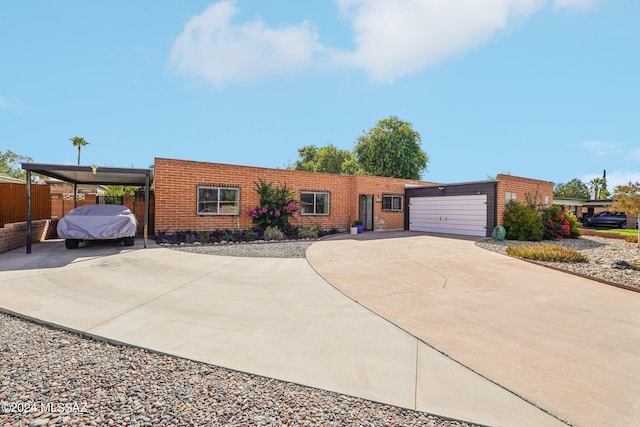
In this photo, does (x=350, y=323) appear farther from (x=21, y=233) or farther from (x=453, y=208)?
(x=453, y=208)

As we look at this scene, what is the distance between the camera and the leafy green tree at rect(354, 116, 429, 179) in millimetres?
27547

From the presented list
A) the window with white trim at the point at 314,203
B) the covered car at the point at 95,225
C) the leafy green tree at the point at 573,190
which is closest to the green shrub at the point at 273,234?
the window with white trim at the point at 314,203

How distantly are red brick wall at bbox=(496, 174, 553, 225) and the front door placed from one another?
6133 millimetres

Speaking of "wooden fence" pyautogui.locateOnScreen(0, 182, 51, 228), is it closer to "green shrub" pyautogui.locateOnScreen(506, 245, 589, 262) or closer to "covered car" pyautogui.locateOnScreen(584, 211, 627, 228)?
"green shrub" pyautogui.locateOnScreen(506, 245, 589, 262)

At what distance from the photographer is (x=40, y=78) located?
Answer: 405 inches

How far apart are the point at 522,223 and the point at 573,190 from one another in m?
44.3

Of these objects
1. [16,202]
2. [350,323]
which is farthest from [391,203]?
[16,202]

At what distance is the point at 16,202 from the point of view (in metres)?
10.5

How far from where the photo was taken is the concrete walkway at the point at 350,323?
2.38 m

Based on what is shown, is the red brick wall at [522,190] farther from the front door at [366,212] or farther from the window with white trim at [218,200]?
the window with white trim at [218,200]

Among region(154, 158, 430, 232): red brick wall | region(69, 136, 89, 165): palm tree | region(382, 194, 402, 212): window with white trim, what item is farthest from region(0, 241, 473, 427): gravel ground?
region(69, 136, 89, 165): palm tree

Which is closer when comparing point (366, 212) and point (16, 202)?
point (16, 202)

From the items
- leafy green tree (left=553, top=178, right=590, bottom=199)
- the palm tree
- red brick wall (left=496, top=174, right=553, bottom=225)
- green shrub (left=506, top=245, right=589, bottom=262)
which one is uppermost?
the palm tree

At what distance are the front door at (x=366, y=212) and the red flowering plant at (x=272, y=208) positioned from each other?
481cm
